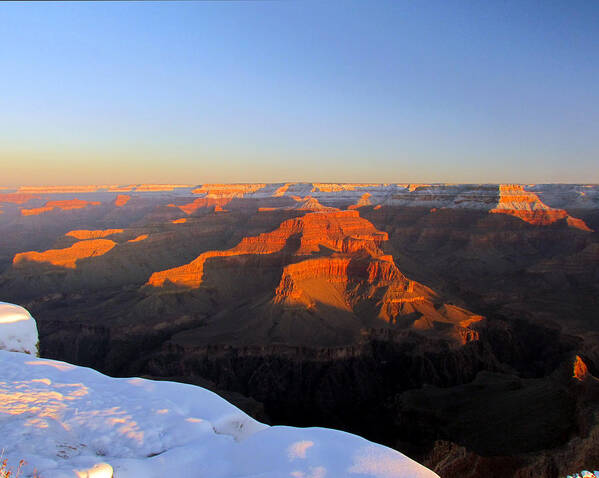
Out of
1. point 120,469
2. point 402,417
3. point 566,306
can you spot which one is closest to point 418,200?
point 566,306

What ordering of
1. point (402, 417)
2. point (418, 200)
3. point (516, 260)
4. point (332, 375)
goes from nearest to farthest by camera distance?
point (402, 417), point (332, 375), point (516, 260), point (418, 200)

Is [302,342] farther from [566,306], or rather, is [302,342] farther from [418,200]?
[418,200]

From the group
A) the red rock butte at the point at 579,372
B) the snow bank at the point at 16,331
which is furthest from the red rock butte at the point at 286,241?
the snow bank at the point at 16,331

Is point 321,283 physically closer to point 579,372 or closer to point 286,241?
point 286,241

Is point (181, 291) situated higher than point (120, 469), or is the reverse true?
point (120, 469)

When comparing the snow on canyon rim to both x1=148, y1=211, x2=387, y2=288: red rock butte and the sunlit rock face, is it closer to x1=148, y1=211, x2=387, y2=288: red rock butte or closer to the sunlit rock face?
the sunlit rock face

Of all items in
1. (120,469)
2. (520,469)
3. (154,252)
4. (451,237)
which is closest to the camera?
(120,469)
